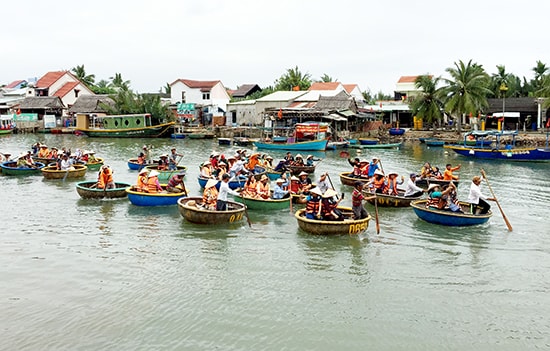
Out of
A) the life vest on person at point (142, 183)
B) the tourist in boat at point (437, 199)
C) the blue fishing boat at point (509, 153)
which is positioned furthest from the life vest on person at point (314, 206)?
the blue fishing boat at point (509, 153)

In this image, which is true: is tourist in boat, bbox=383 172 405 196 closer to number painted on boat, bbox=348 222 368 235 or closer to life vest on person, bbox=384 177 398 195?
life vest on person, bbox=384 177 398 195

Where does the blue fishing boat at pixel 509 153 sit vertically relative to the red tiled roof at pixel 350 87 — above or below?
below

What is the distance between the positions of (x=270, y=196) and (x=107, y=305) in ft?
29.2

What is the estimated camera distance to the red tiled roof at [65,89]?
6468cm

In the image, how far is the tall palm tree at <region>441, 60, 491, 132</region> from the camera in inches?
1684

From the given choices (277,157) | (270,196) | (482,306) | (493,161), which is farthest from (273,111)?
(482,306)

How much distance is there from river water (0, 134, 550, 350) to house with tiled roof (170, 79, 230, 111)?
44260mm

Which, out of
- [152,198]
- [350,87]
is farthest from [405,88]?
[152,198]

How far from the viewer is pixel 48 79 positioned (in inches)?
2638

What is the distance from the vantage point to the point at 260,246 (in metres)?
13.0

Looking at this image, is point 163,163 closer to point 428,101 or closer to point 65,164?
point 65,164

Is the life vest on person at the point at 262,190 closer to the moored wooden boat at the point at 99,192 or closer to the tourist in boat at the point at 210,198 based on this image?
the tourist in boat at the point at 210,198

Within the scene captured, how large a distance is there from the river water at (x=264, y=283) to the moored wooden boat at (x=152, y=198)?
29 cm

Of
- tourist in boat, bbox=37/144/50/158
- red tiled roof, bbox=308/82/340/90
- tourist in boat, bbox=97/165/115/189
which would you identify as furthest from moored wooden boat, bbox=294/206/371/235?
red tiled roof, bbox=308/82/340/90
